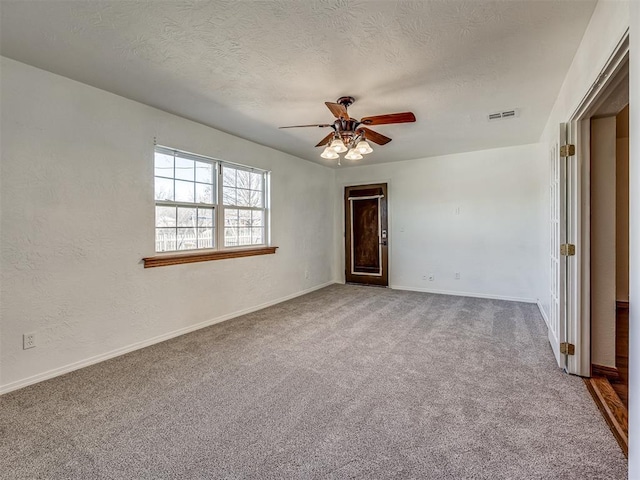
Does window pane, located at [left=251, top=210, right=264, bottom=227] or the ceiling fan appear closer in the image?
the ceiling fan

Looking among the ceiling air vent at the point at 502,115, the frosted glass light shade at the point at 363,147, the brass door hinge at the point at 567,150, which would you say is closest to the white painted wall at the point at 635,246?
the brass door hinge at the point at 567,150

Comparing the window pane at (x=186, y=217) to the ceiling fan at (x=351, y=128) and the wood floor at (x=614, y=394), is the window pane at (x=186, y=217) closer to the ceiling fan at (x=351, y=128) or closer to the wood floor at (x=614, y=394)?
Result: the ceiling fan at (x=351, y=128)

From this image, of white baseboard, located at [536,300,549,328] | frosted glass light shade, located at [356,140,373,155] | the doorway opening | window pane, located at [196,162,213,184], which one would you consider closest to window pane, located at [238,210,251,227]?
window pane, located at [196,162,213,184]

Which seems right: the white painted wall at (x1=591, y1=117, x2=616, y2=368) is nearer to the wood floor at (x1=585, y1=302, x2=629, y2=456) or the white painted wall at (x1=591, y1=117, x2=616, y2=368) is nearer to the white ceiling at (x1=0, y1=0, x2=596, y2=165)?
the wood floor at (x1=585, y1=302, x2=629, y2=456)

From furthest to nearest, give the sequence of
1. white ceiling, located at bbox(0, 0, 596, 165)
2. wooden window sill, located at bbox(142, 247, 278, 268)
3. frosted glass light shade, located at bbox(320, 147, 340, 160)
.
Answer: wooden window sill, located at bbox(142, 247, 278, 268) → frosted glass light shade, located at bbox(320, 147, 340, 160) → white ceiling, located at bbox(0, 0, 596, 165)

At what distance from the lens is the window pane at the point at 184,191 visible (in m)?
3.58

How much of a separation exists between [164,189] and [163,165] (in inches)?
10.3

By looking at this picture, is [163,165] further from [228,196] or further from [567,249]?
[567,249]

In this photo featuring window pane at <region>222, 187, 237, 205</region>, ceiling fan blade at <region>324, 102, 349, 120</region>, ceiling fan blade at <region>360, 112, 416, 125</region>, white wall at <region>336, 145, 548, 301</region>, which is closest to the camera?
ceiling fan blade at <region>324, 102, 349, 120</region>

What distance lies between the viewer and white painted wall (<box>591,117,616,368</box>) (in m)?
2.38

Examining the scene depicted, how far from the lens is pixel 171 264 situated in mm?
3404

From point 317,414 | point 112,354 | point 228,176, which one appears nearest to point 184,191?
point 228,176

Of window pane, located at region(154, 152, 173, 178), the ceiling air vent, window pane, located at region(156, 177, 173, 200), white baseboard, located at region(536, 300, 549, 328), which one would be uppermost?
the ceiling air vent

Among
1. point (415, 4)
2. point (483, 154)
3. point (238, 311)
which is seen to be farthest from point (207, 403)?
point (483, 154)
